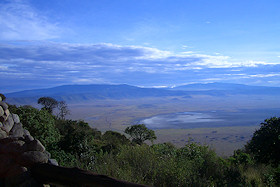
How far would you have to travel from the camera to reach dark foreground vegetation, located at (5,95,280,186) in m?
5.77

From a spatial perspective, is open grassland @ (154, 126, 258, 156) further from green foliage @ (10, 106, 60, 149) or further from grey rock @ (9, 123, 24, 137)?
grey rock @ (9, 123, 24, 137)

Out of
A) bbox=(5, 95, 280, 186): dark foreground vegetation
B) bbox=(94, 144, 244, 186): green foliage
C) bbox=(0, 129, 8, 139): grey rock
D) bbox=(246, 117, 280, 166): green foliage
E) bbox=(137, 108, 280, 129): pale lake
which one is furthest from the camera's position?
bbox=(137, 108, 280, 129): pale lake

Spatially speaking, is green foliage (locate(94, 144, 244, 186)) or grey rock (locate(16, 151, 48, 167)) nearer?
grey rock (locate(16, 151, 48, 167))

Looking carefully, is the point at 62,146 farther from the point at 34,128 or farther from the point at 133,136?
the point at 133,136

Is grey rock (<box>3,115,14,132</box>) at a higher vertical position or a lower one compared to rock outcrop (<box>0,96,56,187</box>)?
higher

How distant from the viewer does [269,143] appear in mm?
8008

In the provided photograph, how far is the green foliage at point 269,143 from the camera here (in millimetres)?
7980

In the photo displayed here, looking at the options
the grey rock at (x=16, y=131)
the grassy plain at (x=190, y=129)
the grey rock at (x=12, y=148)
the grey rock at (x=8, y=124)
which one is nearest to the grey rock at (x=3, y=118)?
the grey rock at (x=8, y=124)

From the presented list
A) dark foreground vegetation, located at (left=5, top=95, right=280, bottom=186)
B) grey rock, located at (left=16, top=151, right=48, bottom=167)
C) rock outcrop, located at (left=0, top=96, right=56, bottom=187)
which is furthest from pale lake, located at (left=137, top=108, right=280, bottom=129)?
grey rock, located at (left=16, top=151, right=48, bottom=167)

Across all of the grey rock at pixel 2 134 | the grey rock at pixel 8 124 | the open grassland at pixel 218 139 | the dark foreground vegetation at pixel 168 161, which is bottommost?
the open grassland at pixel 218 139

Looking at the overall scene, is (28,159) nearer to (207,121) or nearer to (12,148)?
(12,148)

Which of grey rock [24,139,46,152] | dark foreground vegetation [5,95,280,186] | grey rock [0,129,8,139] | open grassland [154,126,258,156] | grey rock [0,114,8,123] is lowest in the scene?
open grassland [154,126,258,156]

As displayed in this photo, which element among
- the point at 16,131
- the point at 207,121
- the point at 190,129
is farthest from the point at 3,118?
the point at 207,121

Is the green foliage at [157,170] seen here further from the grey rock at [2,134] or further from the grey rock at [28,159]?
the grey rock at [2,134]
